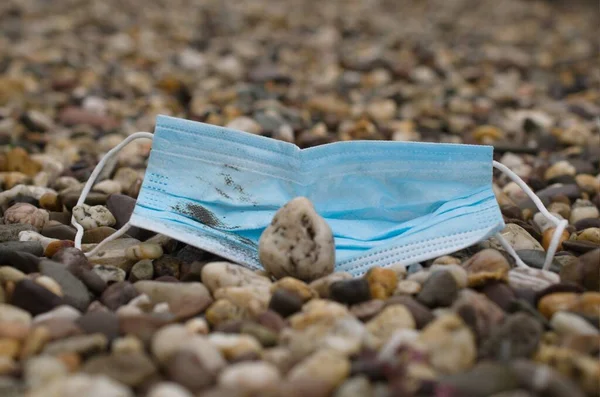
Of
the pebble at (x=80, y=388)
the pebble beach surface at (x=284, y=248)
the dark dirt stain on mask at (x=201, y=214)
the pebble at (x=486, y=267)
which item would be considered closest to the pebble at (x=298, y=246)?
the pebble beach surface at (x=284, y=248)

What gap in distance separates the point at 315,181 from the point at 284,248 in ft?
1.35

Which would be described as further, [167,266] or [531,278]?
[167,266]

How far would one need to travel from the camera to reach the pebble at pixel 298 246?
2090 millimetres

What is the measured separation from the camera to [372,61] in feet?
17.7

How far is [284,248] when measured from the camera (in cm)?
210

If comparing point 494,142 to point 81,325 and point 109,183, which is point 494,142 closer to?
point 109,183

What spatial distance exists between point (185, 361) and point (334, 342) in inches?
12.8

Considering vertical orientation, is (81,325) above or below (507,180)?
below

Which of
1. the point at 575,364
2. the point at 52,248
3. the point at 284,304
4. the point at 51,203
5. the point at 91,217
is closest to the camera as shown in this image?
the point at 575,364

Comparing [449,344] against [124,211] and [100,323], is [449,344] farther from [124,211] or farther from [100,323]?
[124,211]

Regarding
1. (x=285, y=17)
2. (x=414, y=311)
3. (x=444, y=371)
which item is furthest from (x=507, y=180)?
(x=285, y=17)

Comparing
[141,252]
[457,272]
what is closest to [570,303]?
[457,272]

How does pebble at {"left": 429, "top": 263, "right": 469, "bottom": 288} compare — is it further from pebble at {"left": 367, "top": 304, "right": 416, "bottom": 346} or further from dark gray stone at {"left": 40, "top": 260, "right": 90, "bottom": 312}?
dark gray stone at {"left": 40, "top": 260, "right": 90, "bottom": 312}

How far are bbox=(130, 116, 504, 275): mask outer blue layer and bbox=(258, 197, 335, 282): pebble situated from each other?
22 centimetres
